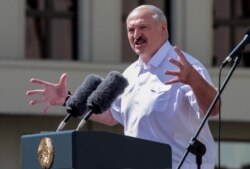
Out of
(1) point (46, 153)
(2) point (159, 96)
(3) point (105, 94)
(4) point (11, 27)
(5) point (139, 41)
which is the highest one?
(5) point (139, 41)

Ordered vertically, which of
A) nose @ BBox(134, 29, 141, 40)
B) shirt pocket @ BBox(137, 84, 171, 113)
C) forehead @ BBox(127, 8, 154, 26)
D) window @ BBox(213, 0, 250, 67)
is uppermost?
forehead @ BBox(127, 8, 154, 26)

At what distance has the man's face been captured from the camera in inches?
239

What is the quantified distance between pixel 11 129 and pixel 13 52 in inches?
48.6

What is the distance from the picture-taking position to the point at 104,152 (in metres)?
5.02

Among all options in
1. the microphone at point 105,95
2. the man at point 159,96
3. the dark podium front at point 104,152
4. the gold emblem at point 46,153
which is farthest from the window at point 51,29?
the dark podium front at point 104,152

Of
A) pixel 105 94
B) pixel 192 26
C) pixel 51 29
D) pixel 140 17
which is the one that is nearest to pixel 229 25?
pixel 192 26

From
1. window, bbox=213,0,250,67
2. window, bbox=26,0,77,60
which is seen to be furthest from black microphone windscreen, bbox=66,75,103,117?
window, bbox=213,0,250,67

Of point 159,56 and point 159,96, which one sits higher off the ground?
point 159,56

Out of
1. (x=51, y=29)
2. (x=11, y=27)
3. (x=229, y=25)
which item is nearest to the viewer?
(x=11, y=27)

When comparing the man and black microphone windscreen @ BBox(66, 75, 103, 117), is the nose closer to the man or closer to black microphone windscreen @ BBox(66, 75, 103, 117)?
the man

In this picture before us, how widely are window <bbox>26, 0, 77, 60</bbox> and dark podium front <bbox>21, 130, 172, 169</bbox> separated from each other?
11950 millimetres

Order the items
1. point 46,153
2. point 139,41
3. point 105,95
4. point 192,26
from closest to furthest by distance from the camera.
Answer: point 46,153, point 105,95, point 139,41, point 192,26

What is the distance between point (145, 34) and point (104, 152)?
1.22 m

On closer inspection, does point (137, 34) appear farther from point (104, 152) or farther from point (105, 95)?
point (104, 152)
